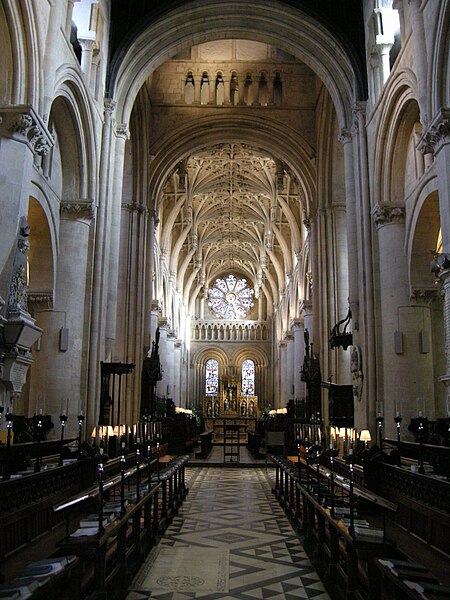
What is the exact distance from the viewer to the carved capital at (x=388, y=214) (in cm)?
1326

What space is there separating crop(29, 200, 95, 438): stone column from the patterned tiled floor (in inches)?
136

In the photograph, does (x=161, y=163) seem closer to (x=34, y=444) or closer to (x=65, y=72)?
(x=65, y=72)

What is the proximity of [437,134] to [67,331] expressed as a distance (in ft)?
27.8

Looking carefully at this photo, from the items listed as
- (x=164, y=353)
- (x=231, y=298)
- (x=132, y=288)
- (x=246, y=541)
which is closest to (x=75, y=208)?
(x=132, y=288)

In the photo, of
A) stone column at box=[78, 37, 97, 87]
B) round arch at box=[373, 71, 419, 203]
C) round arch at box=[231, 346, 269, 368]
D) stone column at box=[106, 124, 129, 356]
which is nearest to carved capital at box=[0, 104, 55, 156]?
stone column at box=[78, 37, 97, 87]

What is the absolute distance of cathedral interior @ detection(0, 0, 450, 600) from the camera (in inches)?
246

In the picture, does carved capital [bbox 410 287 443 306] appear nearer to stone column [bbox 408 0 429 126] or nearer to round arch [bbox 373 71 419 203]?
round arch [bbox 373 71 419 203]

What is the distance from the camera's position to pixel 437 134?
9.23 m

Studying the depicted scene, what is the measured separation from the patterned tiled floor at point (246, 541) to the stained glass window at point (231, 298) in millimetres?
34088

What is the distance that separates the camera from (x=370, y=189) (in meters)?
14.3

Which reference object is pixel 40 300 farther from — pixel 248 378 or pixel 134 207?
pixel 248 378

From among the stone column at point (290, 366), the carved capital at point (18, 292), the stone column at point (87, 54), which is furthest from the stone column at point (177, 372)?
the carved capital at point (18, 292)

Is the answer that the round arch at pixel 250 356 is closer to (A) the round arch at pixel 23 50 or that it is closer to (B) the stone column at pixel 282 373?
(B) the stone column at pixel 282 373

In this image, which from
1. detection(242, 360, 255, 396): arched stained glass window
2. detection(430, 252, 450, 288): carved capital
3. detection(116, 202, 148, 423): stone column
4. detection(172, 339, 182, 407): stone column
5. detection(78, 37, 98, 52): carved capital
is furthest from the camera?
detection(242, 360, 255, 396): arched stained glass window
